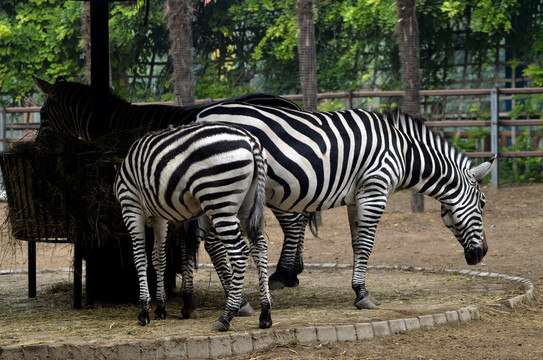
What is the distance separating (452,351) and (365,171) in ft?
6.61

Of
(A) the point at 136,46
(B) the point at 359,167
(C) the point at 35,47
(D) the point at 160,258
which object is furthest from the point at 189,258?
(C) the point at 35,47

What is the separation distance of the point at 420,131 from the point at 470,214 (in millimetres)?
906

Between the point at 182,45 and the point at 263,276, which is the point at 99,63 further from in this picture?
the point at 182,45

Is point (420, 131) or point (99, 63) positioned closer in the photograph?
point (99, 63)

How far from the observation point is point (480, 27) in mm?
19766

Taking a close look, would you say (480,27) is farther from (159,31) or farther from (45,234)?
(45,234)

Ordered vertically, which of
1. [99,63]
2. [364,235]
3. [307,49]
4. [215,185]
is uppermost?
[307,49]

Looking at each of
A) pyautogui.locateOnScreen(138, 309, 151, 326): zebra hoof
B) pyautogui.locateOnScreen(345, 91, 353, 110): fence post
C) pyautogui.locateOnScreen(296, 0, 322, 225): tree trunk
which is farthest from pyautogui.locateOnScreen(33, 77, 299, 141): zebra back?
pyautogui.locateOnScreen(345, 91, 353, 110): fence post

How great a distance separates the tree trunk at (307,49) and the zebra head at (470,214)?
689cm

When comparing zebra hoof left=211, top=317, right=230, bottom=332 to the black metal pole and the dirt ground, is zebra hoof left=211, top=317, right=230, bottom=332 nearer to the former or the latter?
the dirt ground

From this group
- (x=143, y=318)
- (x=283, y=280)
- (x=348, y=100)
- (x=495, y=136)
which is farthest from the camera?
(x=348, y=100)

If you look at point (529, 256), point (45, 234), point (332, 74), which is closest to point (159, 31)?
point (332, 74)

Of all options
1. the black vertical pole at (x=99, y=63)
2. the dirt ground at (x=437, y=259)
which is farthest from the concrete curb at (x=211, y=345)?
the black vertical pole at (x=99, y=63)

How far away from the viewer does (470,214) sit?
24.1ft
